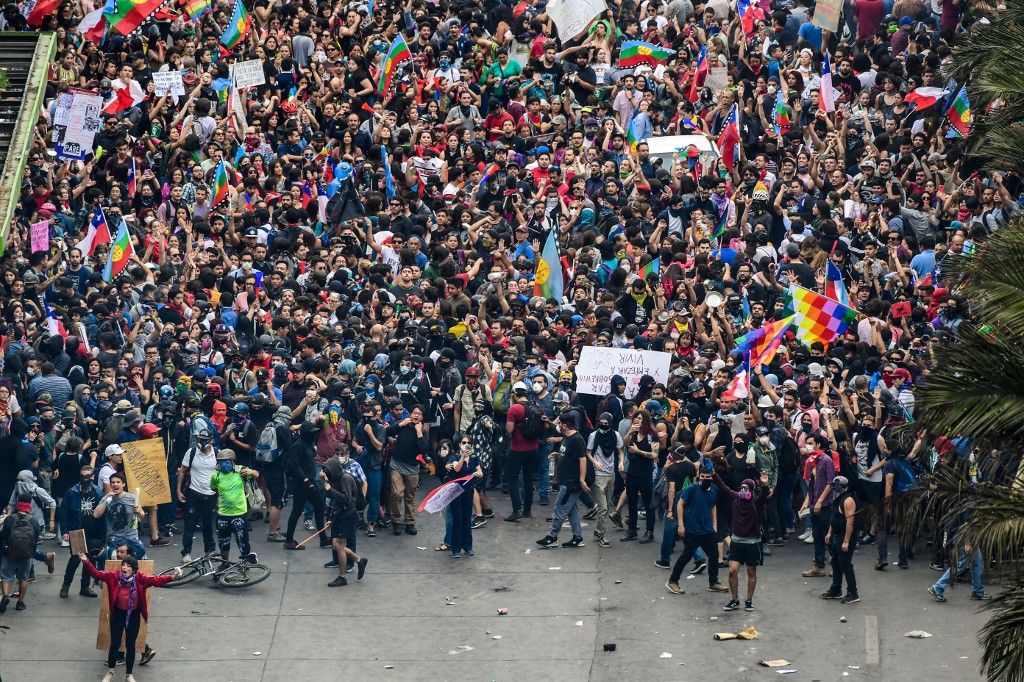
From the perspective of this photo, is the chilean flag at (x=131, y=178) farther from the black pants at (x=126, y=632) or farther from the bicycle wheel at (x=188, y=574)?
the black pants at (x=126, y=632)

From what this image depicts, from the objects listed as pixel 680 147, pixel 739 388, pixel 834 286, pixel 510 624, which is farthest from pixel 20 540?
pixel 680 147

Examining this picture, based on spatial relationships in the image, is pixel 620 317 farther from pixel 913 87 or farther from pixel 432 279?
pixel 913 87

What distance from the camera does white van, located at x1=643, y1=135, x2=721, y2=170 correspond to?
96.0 ft

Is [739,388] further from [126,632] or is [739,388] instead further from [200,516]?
[126,632]

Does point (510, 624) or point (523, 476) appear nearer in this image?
point (510, 624)

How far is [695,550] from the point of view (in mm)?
21609

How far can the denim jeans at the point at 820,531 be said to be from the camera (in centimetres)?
2136

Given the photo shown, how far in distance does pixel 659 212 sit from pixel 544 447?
5.07 meters

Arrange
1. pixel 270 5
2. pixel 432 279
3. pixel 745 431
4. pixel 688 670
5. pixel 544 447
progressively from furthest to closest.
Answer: pixel 270 5 < pixel 432 279 < pixel 544 447 < pixel 745 431 < pixel 688 670

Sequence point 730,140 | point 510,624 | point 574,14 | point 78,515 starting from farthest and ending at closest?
point 574,14 → point 730,140 → point 78,515 → point 510,624

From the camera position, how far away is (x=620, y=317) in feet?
81.0

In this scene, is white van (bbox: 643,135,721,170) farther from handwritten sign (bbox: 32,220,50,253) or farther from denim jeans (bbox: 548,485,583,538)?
handwritten sign (bbox: 32,220,50,253)

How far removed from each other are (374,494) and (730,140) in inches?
344

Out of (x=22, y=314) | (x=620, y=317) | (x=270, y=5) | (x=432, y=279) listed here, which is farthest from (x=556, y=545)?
(x=270, y=5)
